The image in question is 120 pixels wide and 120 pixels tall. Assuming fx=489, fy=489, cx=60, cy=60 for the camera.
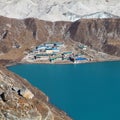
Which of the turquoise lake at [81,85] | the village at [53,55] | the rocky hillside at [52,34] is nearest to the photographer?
the turquoise lake at [81,85]

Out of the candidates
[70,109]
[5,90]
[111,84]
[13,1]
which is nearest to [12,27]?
[13,1]

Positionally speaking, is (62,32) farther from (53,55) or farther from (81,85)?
(81,85)

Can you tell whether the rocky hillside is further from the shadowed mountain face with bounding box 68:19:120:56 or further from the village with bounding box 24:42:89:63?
the village with bounding box 24:42:89:63

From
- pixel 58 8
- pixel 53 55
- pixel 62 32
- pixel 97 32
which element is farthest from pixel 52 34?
pixel 58 8

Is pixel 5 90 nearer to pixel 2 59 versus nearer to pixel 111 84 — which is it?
pixel 111 84

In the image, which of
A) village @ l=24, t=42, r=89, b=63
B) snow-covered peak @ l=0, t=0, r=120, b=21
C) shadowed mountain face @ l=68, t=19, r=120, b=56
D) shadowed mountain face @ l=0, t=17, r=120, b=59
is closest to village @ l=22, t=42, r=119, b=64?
village @ l=24, t=42, r=89, b=63

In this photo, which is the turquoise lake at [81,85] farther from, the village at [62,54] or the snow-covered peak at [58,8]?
the snow-covered peak at [58,8]

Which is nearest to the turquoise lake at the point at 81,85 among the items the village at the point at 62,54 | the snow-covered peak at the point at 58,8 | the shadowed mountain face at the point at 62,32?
the village at the point at 62,54
